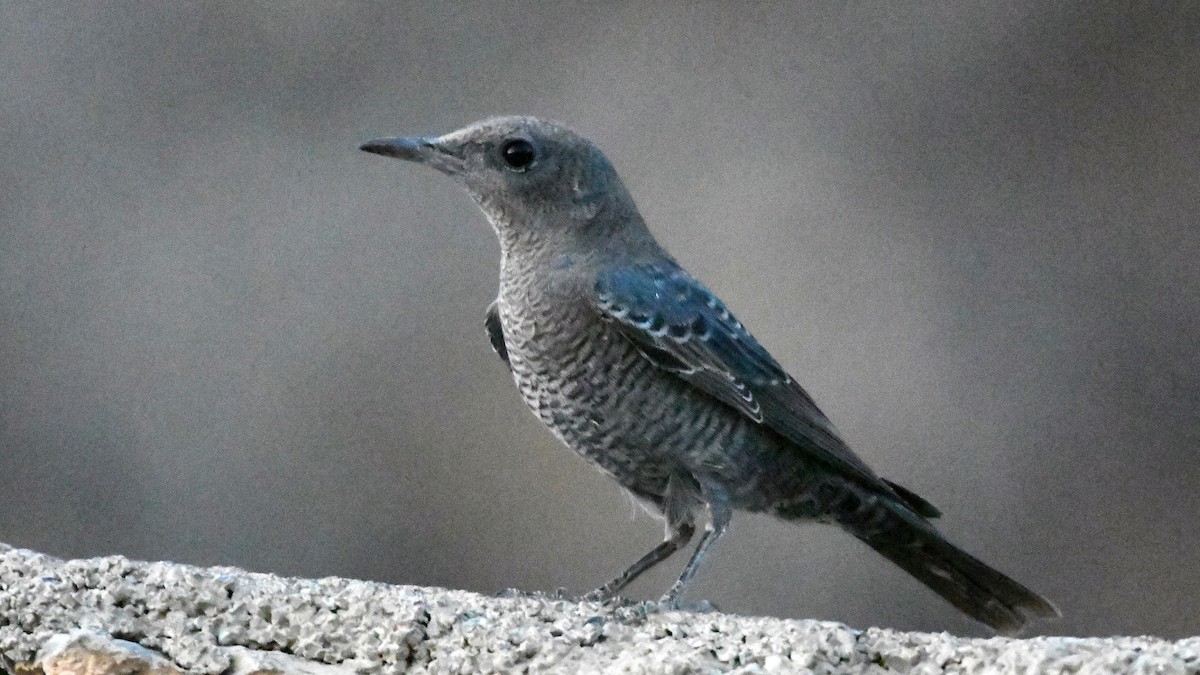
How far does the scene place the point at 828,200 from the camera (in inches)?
165

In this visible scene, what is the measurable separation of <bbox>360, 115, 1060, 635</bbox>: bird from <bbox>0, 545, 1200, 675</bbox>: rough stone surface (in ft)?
2.10

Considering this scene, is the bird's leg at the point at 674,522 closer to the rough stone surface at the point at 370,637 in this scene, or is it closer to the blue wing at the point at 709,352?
the blue wing at the point at 709,352

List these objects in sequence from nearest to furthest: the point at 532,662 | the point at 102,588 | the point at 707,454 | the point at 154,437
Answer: the point at 532,662 → the point at 102,588 → the point at 707,454 → the point at 154,437

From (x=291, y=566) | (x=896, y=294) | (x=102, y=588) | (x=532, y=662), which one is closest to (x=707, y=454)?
(x=532, y=662)

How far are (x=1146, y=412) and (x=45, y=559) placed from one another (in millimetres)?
2862

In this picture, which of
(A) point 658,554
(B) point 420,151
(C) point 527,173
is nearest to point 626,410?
(A) point 658,554

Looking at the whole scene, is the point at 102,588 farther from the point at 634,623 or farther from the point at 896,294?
the point at 896,294

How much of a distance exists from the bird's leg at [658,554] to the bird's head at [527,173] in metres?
0.59

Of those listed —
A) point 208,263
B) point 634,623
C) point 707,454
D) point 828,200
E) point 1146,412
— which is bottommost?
point 634,623

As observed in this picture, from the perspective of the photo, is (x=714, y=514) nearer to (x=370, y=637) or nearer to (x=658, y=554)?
(x=658, y=554)

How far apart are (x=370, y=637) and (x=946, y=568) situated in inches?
52.7

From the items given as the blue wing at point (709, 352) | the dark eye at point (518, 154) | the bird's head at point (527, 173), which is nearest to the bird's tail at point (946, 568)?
the blue wing at point (709, 352)

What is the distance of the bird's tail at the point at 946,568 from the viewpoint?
2810mm

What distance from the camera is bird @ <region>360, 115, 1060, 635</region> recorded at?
274 centimetres
